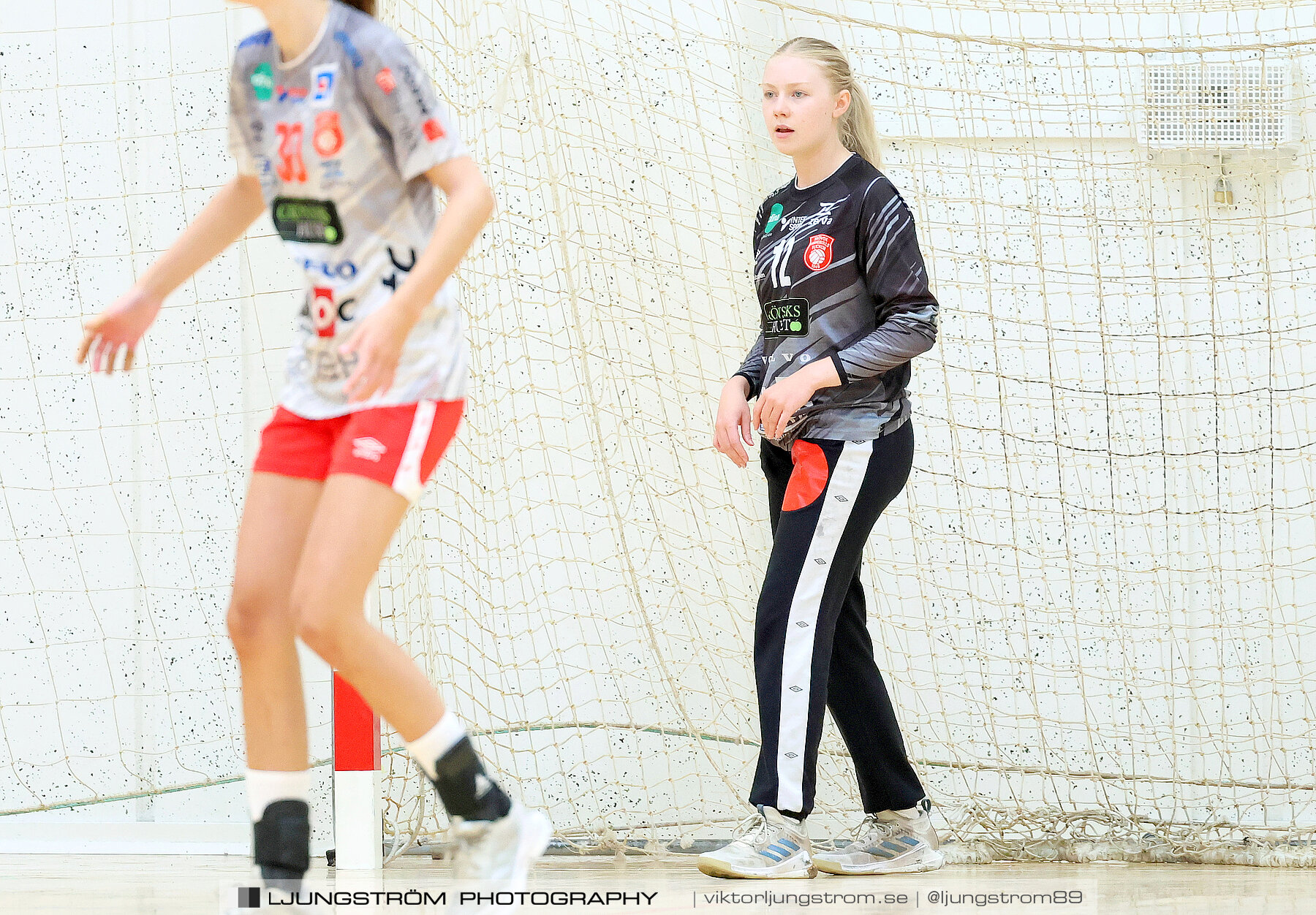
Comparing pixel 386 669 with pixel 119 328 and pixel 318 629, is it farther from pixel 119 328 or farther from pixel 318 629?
pixel 119 328

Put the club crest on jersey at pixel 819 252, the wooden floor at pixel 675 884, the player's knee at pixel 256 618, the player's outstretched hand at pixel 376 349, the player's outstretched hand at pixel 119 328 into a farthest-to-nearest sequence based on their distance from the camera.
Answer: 1. the club crest on jersey at pixel 819 252
2. the wooden floor at pixel 675 884
3. the player's outstretched hand at pixel 119 328
4. the player's knee at pixel 256 618
5. the player's outstretched hand at pixel 376 349

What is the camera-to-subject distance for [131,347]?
1500mm

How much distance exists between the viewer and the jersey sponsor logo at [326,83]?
1.36 meters

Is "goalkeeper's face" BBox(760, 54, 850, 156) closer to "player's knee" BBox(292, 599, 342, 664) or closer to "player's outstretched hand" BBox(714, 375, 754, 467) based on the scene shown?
"player's outstretched hand" BBox(714, 375, 754, 467)

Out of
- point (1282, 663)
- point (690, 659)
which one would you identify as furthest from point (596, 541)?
point (1282, 663)

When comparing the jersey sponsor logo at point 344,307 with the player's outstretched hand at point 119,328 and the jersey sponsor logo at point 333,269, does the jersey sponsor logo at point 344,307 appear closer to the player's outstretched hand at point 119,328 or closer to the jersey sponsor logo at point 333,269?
the jersey sponsor logo at point 333,269

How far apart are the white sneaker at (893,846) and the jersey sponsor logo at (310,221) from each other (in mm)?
1347

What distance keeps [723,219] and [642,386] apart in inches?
20.2

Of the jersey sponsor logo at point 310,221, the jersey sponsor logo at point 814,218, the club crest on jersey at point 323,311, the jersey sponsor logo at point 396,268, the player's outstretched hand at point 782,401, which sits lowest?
the player's outstretched hand at point 782,401

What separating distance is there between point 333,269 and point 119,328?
297 millimetres

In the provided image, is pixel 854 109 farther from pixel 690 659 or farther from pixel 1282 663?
pixel 1282 663

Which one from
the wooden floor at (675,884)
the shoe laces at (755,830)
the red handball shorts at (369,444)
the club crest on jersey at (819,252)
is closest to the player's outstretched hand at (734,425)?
the club crest on jersey at (819,252)

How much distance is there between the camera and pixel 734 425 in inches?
85.4

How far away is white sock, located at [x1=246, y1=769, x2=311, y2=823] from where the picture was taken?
137 centimetres
